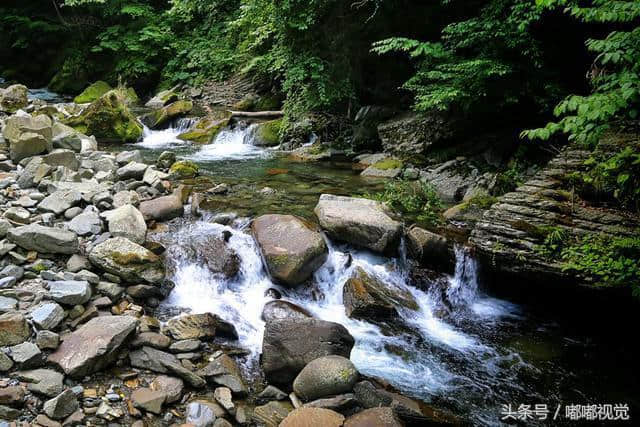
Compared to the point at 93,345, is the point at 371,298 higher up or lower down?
lower down

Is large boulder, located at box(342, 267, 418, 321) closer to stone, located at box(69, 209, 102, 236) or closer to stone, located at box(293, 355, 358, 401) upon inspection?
stone, located at box(293, 355, 358, 401)

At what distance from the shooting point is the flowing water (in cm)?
382

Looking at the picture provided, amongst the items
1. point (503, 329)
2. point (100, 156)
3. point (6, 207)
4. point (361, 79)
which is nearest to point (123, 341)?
point (6, 207)

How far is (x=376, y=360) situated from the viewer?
4.09 m

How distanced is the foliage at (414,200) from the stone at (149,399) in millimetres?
4467

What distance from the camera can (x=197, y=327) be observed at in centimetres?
389

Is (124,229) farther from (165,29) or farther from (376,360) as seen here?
(165,29)

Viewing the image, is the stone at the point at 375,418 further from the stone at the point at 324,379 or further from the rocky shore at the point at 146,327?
the stone at the point at 324,379

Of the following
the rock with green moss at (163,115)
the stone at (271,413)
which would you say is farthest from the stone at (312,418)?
the rock with green moss at (163,115)

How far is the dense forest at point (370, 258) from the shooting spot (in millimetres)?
3154

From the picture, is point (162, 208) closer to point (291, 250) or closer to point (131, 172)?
point (131, 172)

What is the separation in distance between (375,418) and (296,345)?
3.19 feet

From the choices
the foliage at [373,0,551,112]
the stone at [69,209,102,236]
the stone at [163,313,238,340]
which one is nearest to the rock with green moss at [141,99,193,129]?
the foliage at [373,0,551,112]

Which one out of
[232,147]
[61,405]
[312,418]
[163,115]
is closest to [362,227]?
[312,418]
